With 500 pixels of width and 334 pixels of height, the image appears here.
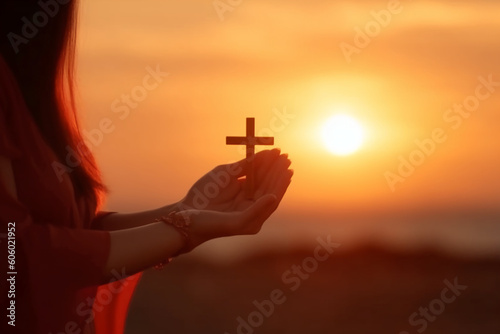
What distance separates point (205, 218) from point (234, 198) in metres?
0.48

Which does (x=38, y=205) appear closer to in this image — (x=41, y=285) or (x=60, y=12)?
(x=41, y=285)

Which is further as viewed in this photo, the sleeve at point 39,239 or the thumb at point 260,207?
the thumb at point 260,207

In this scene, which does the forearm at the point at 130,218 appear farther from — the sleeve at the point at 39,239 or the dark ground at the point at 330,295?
the dark ground at the point at 330,295

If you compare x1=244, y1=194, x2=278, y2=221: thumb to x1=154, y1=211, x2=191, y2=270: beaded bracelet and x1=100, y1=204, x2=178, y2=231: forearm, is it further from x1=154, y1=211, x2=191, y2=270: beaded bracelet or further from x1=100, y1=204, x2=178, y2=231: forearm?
x1=100, y1=204, x2=178, y2=231: forearm

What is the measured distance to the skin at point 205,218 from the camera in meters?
3.88

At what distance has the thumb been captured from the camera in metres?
4.03

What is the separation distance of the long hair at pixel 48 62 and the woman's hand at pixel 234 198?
1.26ft

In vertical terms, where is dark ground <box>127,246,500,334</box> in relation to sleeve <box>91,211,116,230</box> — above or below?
below

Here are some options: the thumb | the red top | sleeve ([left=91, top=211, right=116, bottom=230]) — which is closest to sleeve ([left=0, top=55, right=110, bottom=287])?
the red top

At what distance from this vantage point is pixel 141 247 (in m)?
3.90

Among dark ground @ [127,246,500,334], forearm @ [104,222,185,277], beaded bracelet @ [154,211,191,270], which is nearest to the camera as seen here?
forearm @ [104,222,185,277]

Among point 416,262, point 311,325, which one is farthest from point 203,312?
point 416,262

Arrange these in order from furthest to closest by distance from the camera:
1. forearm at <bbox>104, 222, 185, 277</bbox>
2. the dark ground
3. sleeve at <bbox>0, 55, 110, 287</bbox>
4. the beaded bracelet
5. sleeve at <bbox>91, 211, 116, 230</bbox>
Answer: the dark ground
sleeve at <bbox>91, 211, 116, 230</bbox>
the beaded bracelet
forearm at <bbox>104, 222, 185, 277</bbox>
sleeve at <bbox>0, 55, 110, 287</bbox>

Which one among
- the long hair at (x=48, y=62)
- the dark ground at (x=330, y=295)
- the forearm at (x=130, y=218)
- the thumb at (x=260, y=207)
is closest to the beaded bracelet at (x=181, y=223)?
the thumb at (x=260, y=207)
